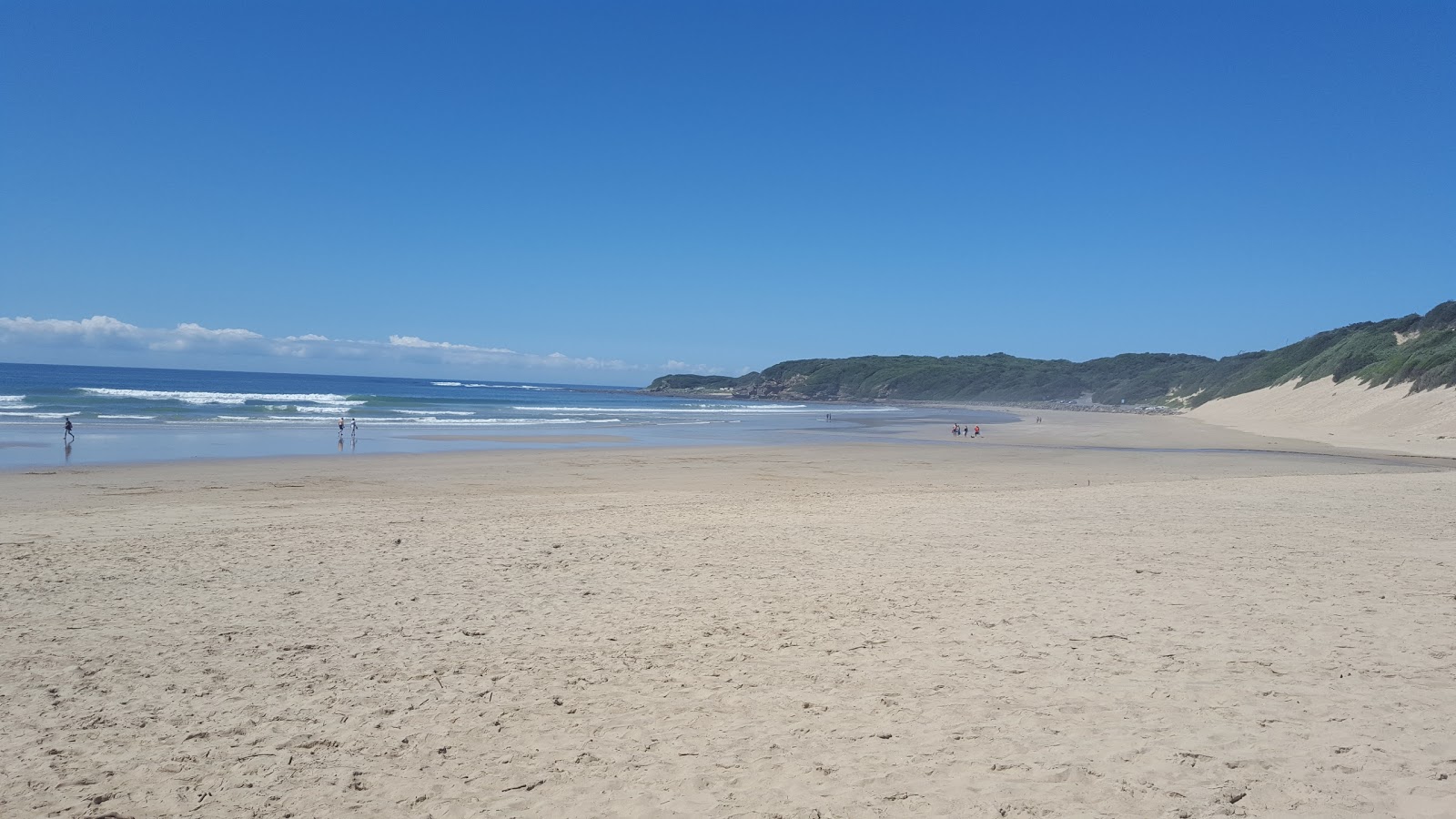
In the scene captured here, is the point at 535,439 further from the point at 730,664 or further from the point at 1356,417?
the point at 1356,417

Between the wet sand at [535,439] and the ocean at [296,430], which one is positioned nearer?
the ocean at [296,430]

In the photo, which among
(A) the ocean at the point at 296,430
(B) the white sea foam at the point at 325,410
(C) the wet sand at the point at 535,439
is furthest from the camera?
(B) the white sea foam at the point at 325,410

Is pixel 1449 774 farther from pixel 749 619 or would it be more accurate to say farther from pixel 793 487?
pixel 793 487

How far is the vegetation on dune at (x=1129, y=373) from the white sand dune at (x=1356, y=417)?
989 millimetres

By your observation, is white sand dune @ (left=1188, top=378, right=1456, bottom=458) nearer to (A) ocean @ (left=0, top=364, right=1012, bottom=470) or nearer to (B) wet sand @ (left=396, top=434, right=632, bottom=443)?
(A) ocean @ (left=0, top=364, right=1012, bottom=470)

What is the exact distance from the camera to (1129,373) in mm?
123000

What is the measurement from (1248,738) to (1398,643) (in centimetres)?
246

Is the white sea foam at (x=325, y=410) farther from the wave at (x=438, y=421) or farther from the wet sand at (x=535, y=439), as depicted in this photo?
the wet sand at (x=535, y=439)

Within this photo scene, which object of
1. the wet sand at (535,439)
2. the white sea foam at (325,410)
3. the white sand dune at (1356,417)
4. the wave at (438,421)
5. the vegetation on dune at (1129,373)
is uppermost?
the vegetation on dune at (1129,373)

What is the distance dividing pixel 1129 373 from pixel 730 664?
132 metres

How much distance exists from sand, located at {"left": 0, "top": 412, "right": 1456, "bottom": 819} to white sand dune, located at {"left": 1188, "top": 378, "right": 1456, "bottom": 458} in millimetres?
24307

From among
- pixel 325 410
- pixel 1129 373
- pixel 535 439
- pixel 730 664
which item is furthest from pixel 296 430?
pixel 1129 373

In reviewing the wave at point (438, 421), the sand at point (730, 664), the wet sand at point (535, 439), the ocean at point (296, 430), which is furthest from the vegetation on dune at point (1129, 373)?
the wave at point (438, 421)

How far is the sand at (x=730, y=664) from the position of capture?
4.16 metres
